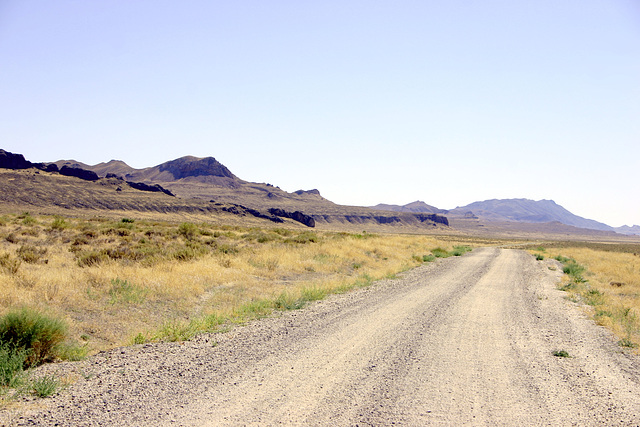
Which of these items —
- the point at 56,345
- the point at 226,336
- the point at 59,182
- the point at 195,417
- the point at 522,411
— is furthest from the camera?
the point at 59,182

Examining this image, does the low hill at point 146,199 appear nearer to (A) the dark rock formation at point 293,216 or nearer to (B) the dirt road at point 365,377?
(A) the dark rock formation at point 293,216

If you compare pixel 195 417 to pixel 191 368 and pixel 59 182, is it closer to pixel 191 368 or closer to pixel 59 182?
pixel 191 368

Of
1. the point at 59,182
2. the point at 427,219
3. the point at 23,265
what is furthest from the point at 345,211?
the point at 23,265

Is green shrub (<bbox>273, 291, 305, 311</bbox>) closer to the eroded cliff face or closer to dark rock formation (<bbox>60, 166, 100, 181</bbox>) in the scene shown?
dark rock formation (<bbox>60, 166, 100, 181</bbox>)

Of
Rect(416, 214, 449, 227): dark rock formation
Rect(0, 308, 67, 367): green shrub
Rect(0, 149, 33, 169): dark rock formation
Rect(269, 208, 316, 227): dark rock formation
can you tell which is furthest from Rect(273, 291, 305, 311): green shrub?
Rect(416, 214, 449, 227): dark rock formation

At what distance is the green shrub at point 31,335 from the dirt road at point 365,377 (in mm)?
762

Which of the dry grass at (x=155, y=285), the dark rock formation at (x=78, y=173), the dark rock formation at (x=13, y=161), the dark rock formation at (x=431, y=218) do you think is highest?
the dark rock formation at (x=13, y=161)

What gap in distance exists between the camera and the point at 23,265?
12789 mm

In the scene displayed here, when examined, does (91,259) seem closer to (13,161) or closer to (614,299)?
(614,299)

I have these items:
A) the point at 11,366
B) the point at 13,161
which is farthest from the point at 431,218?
the point at 11,366

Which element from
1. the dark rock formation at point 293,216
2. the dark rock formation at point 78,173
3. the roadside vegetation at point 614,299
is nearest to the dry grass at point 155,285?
the roadside vegetation at point 614,299

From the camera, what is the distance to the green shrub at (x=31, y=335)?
242 inches

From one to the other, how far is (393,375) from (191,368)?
3.10 metres

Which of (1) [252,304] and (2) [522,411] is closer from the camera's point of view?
(2) [522,411]
